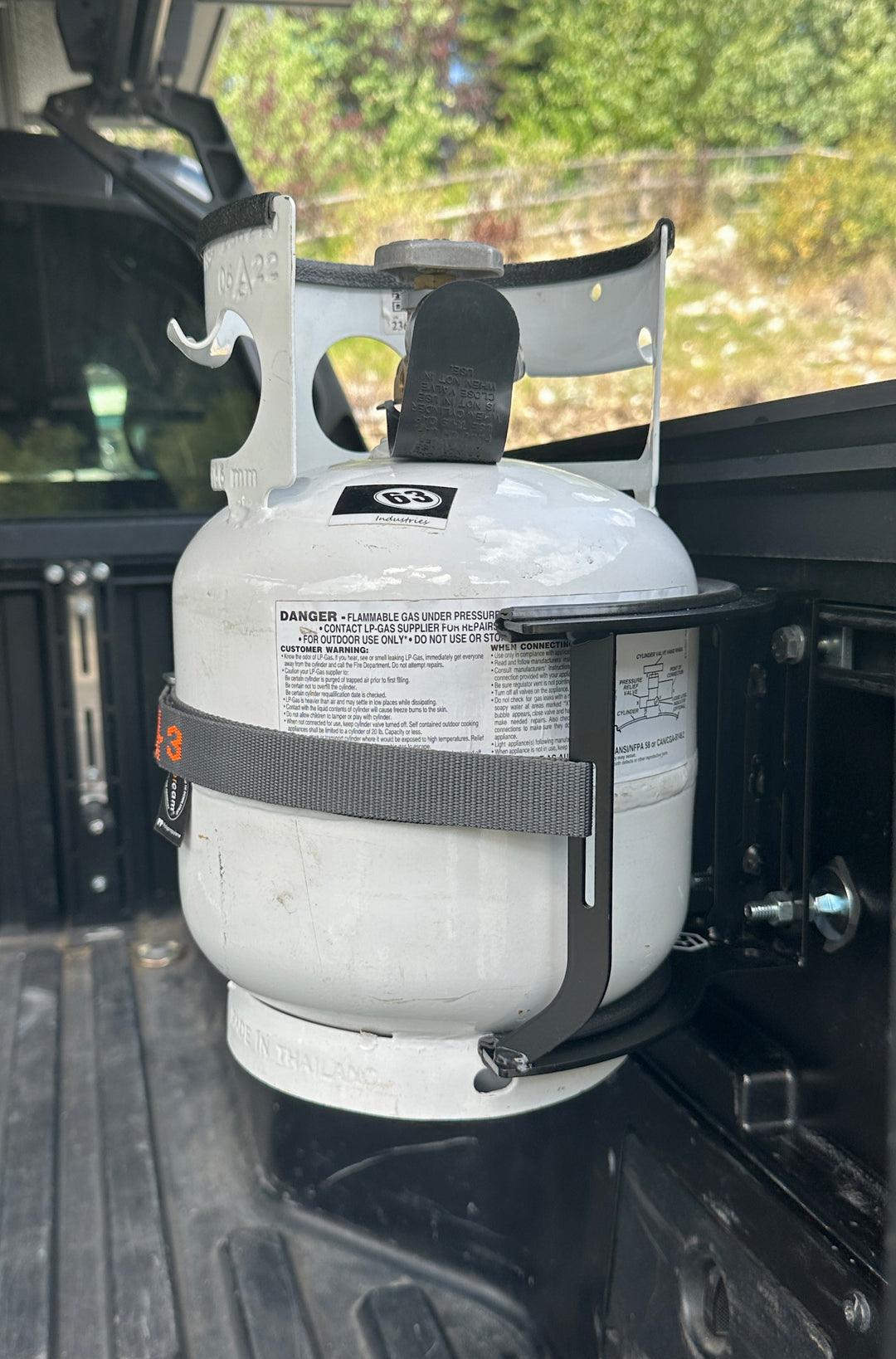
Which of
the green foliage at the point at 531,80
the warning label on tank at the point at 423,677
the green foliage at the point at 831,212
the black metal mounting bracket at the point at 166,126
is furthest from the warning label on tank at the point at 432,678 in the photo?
the green foliage at the point at 531,80

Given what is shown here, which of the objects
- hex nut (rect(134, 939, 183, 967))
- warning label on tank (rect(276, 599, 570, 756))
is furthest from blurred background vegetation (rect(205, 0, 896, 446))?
warning label on tank (rect(276, 599, 570, 756))

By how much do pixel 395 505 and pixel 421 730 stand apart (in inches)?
9.9

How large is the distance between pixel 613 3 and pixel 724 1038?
1546 centimetres

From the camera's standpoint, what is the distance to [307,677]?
3.87ft

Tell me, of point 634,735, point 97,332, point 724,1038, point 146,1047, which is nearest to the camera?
point 634,735

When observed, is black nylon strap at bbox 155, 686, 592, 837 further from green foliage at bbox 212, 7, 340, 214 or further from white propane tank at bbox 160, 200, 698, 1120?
green foliage at bbox 212, 7, 340, 214

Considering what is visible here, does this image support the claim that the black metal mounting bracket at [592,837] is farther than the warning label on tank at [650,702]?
No

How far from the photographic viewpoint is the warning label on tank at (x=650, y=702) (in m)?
1.22

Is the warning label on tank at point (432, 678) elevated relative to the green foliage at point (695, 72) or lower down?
lower down

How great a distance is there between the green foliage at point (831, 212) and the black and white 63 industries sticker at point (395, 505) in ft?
36.3

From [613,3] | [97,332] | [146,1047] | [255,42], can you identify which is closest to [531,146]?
[613,3]

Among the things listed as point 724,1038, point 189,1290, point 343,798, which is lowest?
point 189,1290

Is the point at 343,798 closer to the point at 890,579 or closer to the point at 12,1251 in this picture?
the point at 890,579

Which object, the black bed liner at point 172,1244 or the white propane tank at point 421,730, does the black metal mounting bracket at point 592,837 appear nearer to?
the white propane tank at point 421,730
